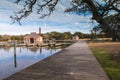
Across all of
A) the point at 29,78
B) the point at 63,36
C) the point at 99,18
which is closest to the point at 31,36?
the point at 63,36

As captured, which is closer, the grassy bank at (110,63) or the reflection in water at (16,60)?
the grassy bank at (110,63)

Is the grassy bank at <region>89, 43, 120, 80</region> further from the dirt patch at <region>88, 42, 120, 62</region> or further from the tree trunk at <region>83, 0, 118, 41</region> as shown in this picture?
the tree trunk at <region>83, 0, 118, 41</region>

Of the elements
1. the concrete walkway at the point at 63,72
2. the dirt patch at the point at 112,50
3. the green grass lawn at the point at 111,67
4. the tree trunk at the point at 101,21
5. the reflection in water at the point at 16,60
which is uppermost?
the tree trunk at the point at 101,21

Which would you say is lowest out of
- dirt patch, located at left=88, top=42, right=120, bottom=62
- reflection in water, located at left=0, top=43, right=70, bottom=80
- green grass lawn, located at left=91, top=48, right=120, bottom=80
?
reflection in water, located at left=0, top=43, right=70, bottom=80

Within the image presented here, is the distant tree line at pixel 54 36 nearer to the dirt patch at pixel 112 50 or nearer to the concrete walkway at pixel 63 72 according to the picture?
the dirt patch at pixel 112 50

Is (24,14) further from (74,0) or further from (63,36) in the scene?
(63,36)

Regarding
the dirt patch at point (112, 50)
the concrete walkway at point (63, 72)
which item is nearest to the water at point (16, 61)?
the concrete walkway at point (63, 72)

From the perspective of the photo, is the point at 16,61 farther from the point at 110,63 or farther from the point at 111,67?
the point at 111,67

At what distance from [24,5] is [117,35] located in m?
2.20

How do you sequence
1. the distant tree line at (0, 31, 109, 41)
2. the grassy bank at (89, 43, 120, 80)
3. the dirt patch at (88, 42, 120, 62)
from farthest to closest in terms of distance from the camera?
the distant tree line at (0, 31, 109, 41), the dirt patch at (88, 42, 120, 62), the grassy bank at (89, 43, 120, 80)

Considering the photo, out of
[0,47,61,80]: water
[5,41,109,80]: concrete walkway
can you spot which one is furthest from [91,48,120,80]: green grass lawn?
[0,47,61,80]: water

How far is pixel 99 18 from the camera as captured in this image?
418 cm

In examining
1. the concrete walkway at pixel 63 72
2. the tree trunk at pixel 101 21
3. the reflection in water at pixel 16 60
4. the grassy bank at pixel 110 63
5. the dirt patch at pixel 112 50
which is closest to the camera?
the tree trunk at pixel 101 21

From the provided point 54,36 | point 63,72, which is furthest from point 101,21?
point 54,36
